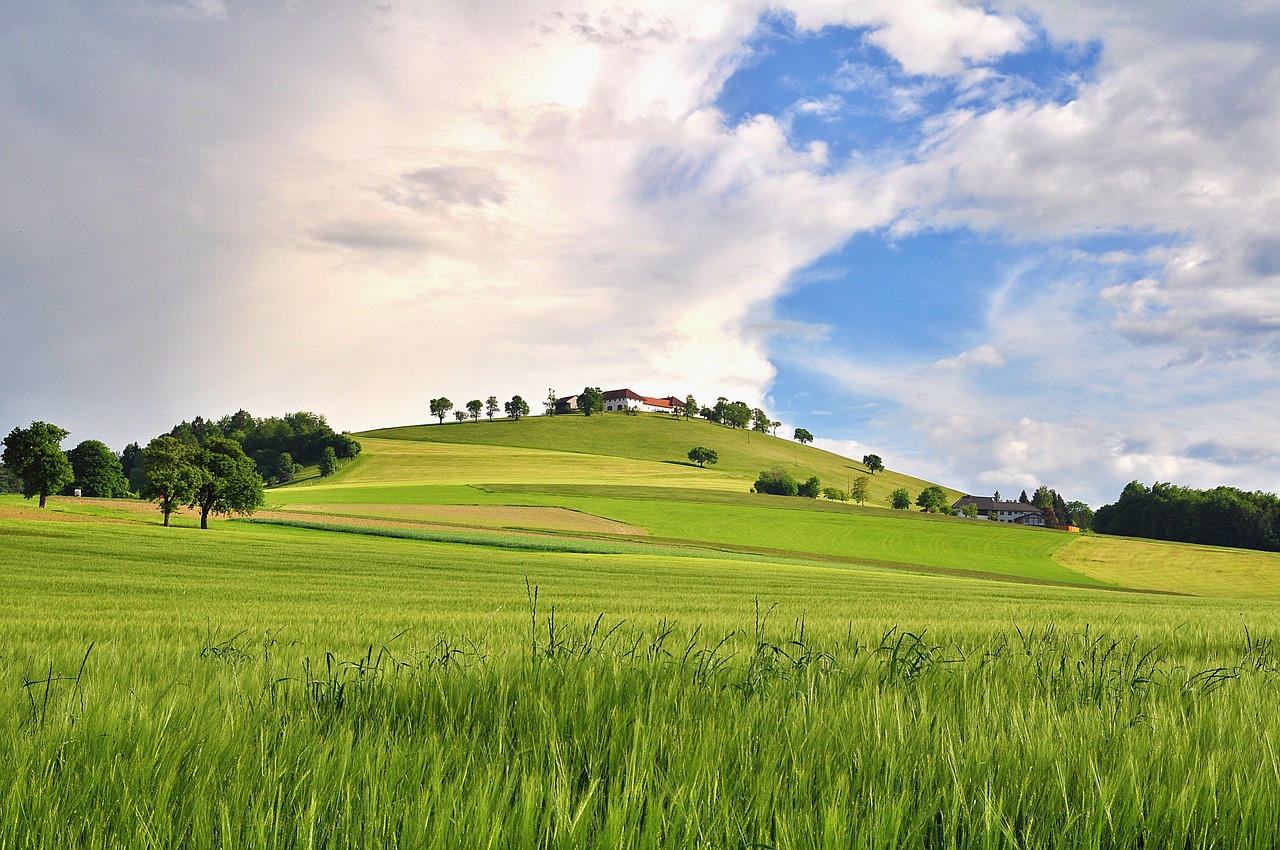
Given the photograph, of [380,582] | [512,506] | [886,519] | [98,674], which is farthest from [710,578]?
[886,519]

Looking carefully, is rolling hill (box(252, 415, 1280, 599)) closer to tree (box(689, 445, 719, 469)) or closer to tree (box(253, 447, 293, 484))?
tree (box(689, 445, 719, 469))

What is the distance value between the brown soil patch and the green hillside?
57318 millimetres

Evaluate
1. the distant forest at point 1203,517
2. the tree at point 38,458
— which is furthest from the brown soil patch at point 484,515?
the distant forest at point 1203,517

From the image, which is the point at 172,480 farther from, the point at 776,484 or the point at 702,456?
the point at 702,456

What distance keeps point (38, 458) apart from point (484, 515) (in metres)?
43.0

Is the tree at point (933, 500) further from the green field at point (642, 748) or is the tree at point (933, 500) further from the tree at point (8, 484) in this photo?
the tree at point (8, 484)

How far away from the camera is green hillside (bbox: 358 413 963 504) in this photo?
15975 cm

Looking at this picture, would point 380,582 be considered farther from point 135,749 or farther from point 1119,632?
point 135,749

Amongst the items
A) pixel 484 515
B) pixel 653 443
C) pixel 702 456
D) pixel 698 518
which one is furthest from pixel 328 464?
pixel 698 518

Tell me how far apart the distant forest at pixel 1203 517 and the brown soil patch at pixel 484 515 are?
321ft

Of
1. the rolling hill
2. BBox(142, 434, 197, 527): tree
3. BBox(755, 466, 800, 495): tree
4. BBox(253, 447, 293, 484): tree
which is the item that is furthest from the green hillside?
BBox(142, 434, 197, 527): tree

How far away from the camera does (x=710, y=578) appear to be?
109 ft

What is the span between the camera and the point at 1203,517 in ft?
405

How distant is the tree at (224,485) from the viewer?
197ft
